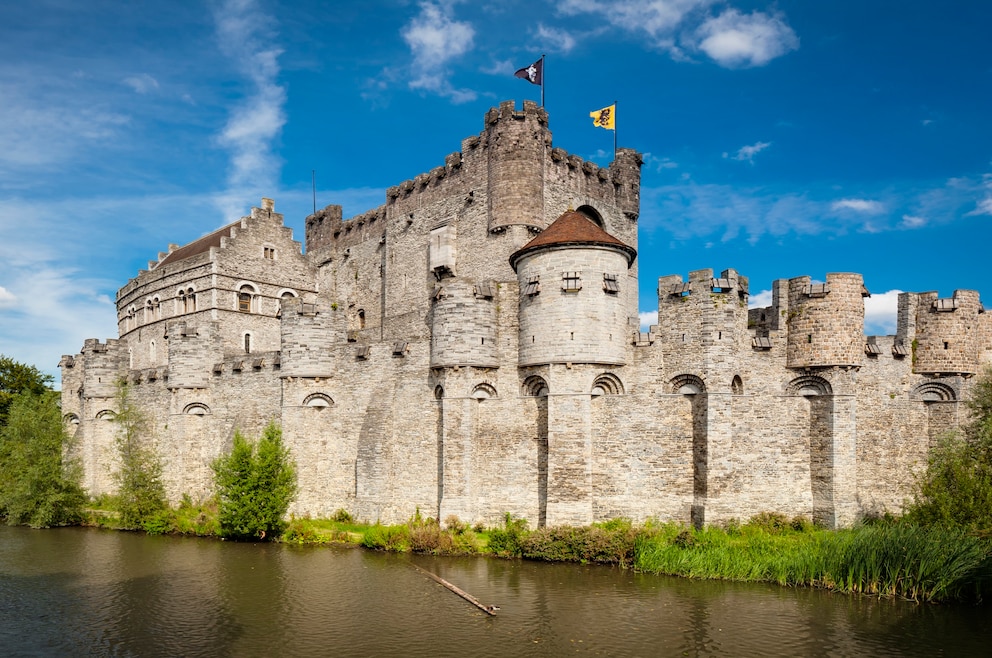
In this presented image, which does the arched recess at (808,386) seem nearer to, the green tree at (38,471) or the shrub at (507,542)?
the shrub at (507,542)

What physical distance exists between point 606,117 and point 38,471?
29.1m

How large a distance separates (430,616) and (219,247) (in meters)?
28.6

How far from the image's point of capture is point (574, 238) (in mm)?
23281

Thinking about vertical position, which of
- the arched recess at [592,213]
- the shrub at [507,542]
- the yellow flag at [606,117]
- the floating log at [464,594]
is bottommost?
the floating log at [464,594]

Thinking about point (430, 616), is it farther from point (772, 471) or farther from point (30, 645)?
point (772, 471)

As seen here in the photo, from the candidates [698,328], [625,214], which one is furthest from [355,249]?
[698,328]

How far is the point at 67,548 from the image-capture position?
25.6 m

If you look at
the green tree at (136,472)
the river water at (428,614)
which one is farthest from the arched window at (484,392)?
the green tree at (136,472)

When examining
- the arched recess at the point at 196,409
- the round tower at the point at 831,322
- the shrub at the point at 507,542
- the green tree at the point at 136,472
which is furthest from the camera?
the arched recess at the point at 196,409

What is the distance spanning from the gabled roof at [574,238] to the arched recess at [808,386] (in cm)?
643

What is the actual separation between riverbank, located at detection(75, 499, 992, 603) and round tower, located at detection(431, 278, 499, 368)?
522cm

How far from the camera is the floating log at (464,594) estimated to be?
16922mm

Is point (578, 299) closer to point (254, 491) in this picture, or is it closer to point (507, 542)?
point (507, 542)

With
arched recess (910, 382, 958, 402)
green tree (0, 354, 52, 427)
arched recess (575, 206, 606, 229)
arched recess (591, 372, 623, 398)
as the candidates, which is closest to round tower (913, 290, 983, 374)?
arched recess (910, 382, 958, 402)
